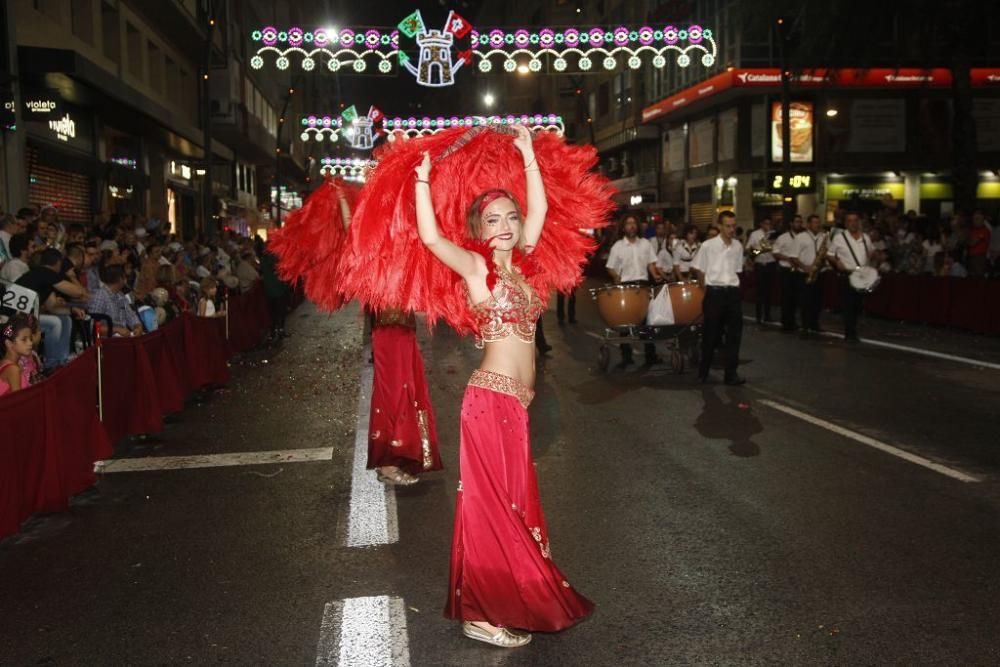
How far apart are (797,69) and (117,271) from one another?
21.9m

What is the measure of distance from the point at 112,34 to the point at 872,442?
2141 centimetres

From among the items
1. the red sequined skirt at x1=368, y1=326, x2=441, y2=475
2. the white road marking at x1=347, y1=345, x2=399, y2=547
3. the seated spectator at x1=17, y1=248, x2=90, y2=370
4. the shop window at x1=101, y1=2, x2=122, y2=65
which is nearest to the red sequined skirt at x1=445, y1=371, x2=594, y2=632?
the white road marking at x1=347, y1=345, x2=399, y2=547

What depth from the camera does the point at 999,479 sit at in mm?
7152

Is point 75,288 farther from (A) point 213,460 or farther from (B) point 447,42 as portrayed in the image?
(B) point 447,42

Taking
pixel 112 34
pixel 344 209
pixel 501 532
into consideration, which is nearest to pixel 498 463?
pixel 501 532

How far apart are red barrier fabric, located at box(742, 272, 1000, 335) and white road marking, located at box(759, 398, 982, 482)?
26.6 feet

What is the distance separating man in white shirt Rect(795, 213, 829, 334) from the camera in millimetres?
16766

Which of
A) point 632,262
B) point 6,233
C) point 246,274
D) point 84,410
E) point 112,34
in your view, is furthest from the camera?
point 112,34

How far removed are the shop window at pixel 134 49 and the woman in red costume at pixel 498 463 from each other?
78.2ft

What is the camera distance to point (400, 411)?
7.38 meters

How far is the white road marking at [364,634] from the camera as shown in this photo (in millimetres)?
4227

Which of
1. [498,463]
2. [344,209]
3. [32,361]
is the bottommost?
[498,463]

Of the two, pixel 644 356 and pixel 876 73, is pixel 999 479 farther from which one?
pixel 876 73

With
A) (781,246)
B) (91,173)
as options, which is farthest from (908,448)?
(91,173)
